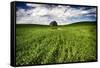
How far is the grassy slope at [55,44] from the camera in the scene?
2.41 metres

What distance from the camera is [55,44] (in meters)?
2.57

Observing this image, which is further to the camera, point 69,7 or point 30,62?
point 69,7

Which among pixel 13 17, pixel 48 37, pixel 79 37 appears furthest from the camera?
pixel 79 37

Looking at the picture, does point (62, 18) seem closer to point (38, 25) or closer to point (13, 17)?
point (38, 25)

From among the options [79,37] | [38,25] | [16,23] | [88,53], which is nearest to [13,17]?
[16,23]

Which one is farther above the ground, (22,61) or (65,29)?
(65,29)

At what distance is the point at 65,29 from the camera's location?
262cm

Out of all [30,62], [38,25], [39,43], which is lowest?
[30,62]

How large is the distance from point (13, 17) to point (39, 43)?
384 mm

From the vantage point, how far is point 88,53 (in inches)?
108

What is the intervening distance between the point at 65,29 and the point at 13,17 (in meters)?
0.60

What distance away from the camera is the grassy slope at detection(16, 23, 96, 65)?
2.41m

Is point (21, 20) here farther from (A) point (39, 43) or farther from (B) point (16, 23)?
(A) point (39, 43)

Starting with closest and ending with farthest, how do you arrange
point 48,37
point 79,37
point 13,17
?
1. point 13,17
2. point 48,37
3. point 79,37
